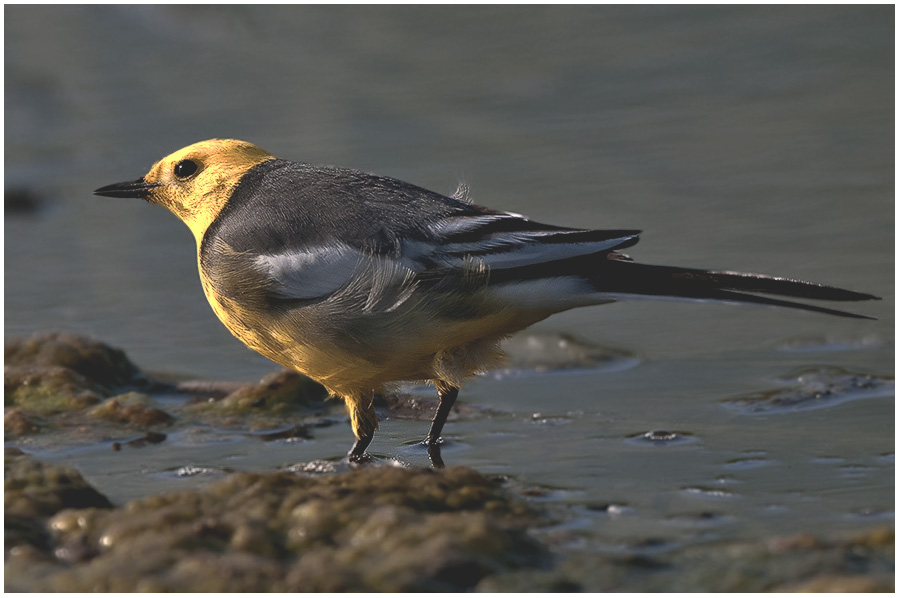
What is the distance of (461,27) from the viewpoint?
38.8 ft

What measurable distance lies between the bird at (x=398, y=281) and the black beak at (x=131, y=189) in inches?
32.1

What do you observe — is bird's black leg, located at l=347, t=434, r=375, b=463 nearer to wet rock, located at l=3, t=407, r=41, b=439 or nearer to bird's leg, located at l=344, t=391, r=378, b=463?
bird's leg, located at l=344, t=391, r=378, b=463

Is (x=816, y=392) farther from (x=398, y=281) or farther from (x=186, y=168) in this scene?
(x=186, y=168)

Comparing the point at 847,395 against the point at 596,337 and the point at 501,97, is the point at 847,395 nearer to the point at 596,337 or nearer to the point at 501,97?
the point at 596,337

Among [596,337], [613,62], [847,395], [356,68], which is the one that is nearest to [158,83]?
[356,68]

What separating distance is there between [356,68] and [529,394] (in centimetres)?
506

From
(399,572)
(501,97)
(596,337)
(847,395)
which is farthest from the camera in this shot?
(501,97)

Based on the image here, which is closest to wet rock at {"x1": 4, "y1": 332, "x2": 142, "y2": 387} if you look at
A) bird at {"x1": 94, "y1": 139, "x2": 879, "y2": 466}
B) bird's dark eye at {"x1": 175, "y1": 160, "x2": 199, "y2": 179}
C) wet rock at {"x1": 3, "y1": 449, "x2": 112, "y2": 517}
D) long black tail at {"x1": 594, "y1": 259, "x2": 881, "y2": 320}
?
bird's dark eye at {"x1": 175, "y1": 160, "x2": 199, "y2": 179}

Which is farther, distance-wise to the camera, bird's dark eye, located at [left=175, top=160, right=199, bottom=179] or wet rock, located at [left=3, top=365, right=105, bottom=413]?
wet rock, located at [left=3, top=365, right=105, bottom=413]

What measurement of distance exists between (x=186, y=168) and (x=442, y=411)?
5.71 feet

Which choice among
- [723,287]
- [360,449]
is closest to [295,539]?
[360,449]

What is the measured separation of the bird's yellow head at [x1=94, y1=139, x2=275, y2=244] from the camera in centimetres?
624

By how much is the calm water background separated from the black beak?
3.94 ft

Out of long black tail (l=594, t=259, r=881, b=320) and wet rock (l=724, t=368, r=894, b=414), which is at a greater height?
long black tail (l=594, t=259, r=881, b=320)
